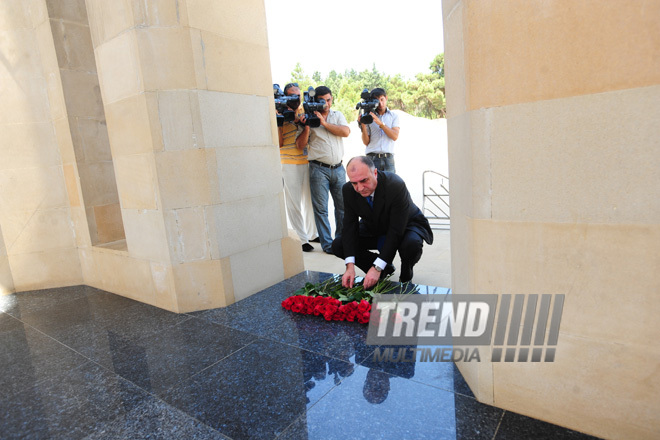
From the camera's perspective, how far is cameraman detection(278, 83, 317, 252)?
5312mm

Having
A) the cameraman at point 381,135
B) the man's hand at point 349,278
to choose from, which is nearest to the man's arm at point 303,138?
the cameraman at point 381,135

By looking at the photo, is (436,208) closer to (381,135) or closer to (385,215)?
(381,135)

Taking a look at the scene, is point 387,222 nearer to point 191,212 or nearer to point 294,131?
point 191,212

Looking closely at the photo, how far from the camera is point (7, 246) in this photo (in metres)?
4.36

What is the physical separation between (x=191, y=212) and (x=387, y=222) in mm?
1711

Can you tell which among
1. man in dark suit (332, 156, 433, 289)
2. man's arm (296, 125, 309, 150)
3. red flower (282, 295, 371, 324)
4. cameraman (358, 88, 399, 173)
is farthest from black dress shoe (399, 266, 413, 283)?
man's arm (296, 125, 309, 150)

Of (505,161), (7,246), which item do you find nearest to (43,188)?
(7,246)

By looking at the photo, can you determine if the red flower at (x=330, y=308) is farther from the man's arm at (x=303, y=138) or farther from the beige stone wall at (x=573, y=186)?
the man's arm at (x=303, y=138)

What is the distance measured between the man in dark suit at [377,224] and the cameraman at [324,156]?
127 cm

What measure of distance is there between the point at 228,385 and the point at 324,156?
332 cm

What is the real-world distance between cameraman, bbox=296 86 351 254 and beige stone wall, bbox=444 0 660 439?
3.25 m

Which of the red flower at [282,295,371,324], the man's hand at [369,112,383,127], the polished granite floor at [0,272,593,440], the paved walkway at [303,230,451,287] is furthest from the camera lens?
the man's hand at [369,112,383,127]

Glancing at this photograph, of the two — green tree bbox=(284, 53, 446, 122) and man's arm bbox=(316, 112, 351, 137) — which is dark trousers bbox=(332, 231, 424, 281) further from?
green tree bbox=(284, 53, 446, 122)

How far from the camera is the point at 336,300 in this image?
3.17 metres
